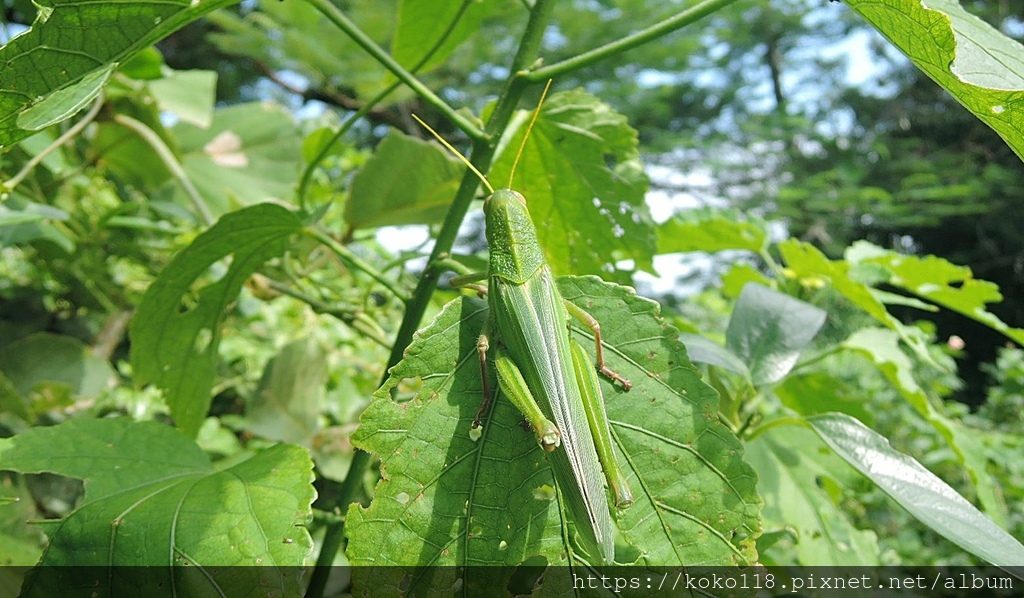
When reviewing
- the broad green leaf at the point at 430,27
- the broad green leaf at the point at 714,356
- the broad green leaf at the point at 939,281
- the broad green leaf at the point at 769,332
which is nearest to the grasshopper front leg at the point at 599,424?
the broad green leaf at the point at 714,356

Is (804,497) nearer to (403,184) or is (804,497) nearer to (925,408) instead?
(925,408)

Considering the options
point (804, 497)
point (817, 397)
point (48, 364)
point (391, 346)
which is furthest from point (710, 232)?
point (48, 364)

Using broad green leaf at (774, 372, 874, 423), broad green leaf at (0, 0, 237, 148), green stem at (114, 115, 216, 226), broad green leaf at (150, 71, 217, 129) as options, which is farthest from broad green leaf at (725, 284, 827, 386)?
broad green leaf at (150, 71, 217, 129)

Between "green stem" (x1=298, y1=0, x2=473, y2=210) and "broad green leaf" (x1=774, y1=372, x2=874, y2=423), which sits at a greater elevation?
"green stem" (x1=298, y1=0, x2=473, y2=210)

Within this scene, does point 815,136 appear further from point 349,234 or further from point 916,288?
point 349,234

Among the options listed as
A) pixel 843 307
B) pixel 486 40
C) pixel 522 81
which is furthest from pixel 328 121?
pixel 843 307

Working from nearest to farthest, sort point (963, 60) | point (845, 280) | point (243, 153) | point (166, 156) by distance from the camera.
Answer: point (963, 60), point (845, 280), point (166, 156), point (243, 153)

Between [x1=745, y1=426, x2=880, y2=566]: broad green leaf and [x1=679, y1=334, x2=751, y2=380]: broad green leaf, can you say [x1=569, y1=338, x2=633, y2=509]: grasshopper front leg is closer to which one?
[x1=679, y1=334, x2=751, y2=380]: broad green leaf
